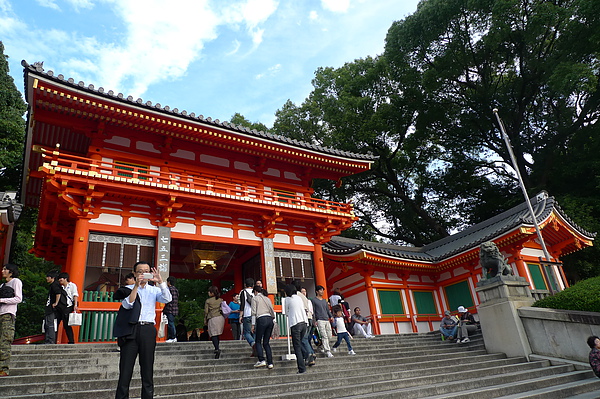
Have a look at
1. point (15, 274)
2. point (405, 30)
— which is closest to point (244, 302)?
point (15, 274)

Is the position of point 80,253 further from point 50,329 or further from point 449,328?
point 449,328

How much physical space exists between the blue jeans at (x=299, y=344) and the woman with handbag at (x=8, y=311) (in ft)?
14.3

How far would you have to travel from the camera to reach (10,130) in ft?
57.6

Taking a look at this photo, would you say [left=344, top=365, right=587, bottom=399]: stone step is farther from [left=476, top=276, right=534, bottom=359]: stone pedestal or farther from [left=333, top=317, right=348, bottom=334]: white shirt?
[left=333, top=317, right=348, bottom=334]: white shirt

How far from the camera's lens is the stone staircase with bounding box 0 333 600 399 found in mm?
5500

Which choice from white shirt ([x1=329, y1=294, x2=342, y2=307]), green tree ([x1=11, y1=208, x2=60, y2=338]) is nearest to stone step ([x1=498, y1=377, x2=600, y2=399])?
white shirt ([x1=329, y1=294, x2=342, y2=307])

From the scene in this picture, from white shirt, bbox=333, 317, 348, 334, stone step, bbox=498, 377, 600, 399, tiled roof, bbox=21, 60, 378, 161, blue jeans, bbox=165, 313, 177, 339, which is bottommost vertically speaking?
stone step, bbox=498, 377, 600, 399

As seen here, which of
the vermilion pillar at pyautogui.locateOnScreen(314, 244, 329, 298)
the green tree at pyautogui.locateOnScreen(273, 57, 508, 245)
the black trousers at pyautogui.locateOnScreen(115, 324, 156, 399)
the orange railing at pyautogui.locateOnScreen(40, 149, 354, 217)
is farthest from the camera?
the green tree at pyautogui.locateOnScreen(273, 57, 508, 245)

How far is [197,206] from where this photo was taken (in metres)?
12.8

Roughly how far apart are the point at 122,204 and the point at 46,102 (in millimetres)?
3457

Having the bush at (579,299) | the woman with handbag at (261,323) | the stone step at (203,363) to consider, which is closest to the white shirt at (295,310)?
the woman with handbag at (261,323)

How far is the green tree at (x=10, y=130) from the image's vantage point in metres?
17.4

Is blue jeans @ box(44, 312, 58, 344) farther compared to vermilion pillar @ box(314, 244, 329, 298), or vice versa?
vermilion pillar @ box(314, 244, 329, 298)

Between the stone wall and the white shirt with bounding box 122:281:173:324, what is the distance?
792cm
